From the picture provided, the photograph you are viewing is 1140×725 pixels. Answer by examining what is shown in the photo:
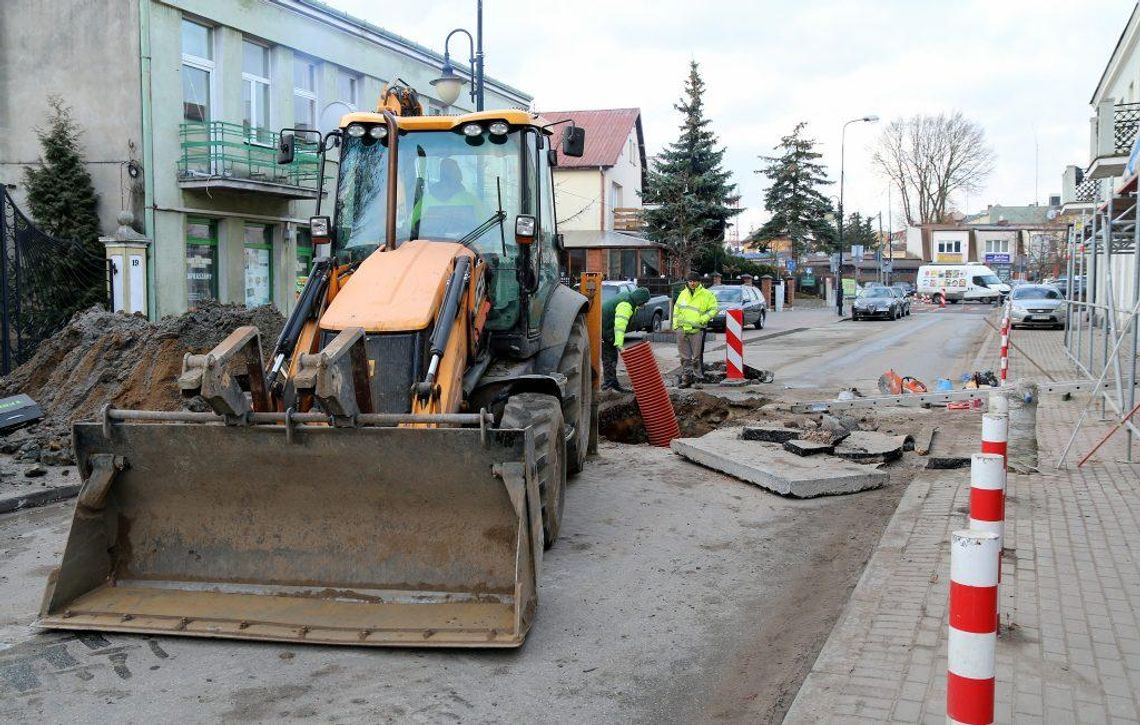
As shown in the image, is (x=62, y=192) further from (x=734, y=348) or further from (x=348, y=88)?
(x=734, y=348)

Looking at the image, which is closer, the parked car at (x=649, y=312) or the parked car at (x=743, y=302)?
the parked car at (x=649, y=312)

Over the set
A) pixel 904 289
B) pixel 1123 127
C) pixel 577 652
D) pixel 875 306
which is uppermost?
pixel 1123 127

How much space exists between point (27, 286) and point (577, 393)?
8897mm

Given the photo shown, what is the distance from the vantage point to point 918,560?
589cm

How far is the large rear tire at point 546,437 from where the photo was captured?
19.1ft

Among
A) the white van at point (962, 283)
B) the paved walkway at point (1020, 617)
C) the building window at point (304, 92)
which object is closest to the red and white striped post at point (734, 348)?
the paved walkway at point (1020, 617)

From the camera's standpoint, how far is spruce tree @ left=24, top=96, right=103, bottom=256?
18953 mm

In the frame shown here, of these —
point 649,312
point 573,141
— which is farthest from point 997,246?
point 573,141

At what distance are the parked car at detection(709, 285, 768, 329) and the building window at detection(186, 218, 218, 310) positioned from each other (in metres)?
15.2

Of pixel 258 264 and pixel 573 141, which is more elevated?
pixel 573 141

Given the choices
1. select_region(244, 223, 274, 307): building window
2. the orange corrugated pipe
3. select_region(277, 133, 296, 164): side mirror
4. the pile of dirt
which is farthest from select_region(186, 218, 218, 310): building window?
select_region(277, 133, 296, 164): side mirror

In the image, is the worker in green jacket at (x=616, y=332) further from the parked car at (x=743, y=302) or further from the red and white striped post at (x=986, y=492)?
the parked car at (x=743, y=302)

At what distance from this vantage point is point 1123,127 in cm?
2577

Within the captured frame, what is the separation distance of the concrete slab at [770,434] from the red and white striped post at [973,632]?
6.63 meters
